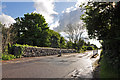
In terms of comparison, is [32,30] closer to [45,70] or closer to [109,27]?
[45,70]

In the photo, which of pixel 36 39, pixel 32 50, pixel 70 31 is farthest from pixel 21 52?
pixel 70 31

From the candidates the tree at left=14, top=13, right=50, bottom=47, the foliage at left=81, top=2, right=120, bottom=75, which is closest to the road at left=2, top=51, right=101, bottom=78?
the foliage at left=81, top=2, right=120, bottom=75

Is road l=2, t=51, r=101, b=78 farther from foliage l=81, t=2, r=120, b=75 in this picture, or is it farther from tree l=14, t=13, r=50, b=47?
tree l=14, t=13, r=50, b=47

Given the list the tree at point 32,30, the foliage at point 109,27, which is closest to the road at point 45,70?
the foliage at point 109,27

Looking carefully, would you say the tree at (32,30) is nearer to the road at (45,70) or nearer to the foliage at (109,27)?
the road at (45,70)

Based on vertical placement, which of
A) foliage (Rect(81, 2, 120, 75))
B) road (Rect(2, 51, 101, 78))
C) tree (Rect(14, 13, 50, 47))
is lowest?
road (Rect(2, 51, 101, 78))

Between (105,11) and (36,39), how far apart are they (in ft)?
68.9

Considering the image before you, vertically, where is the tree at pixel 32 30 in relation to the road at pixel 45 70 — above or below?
above

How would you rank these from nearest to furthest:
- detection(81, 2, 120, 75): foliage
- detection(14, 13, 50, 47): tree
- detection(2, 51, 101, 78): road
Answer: detection(81, 2, 120, 75): foliage → detection(2, 51, 101, 78): road → detection(14, 13, 50, 47): tree

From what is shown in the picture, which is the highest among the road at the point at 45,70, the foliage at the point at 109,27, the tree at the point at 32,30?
the tree at the point at 32,30

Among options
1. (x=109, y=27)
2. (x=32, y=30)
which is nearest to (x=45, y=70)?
(x=109, y=27)

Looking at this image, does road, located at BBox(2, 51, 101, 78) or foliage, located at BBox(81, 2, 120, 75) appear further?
road, located at BBox(2, 51, 101, 78)

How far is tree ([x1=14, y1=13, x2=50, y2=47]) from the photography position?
22905 millimetres

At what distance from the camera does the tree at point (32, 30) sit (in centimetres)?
2290
